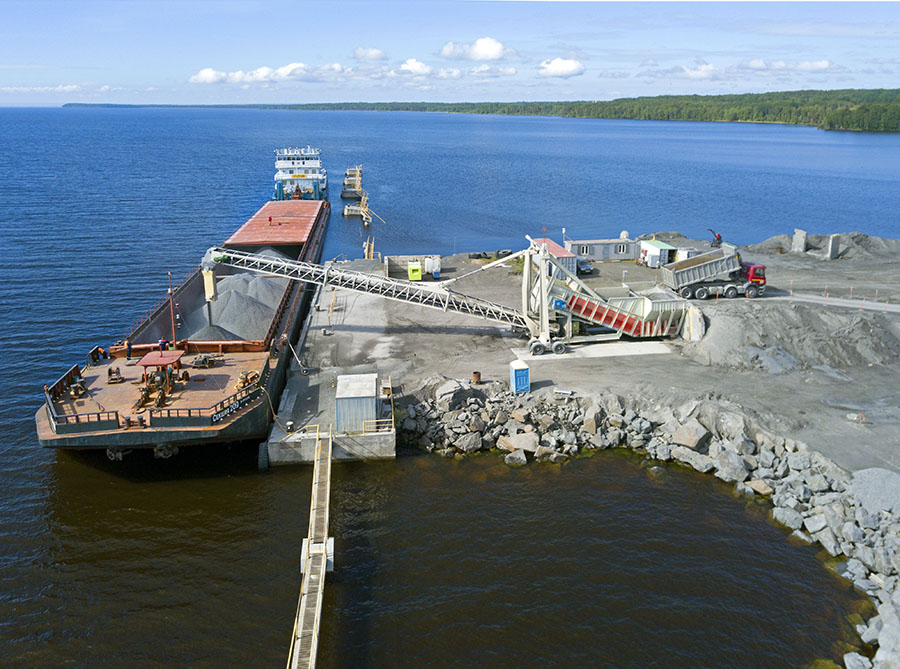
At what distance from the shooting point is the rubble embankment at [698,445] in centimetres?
2131

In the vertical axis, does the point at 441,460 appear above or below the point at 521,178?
below

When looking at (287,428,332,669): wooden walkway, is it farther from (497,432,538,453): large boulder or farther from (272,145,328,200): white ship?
(272,145,328,200): white ship

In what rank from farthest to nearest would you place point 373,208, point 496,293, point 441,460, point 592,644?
point 373,208
point 496,293
point 441,460
point 592,644

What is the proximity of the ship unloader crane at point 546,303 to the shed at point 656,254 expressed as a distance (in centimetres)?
1443

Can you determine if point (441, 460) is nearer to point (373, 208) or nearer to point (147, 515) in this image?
point (147, 515)

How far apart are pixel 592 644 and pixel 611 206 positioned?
81.0 meters

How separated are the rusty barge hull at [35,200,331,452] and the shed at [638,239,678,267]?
28833 millimetres

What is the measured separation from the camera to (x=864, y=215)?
86.9m

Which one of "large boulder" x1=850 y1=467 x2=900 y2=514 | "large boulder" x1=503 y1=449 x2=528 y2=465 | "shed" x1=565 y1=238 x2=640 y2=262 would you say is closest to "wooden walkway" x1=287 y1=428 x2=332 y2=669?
"large boulder" x1=503 y1=449 x2=528 y2=465

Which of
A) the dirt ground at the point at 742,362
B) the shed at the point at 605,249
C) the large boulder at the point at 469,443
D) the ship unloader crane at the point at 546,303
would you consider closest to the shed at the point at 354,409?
the large boulder at the point at 469,443

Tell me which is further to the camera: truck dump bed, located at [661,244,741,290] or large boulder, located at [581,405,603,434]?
truck dump bed, located at [661,244,741,290]

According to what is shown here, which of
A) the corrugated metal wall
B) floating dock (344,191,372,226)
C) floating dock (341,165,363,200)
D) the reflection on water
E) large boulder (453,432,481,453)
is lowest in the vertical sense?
the reflection on water

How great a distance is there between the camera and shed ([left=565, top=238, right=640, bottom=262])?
173 feet

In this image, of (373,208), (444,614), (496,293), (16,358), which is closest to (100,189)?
(373,208)
